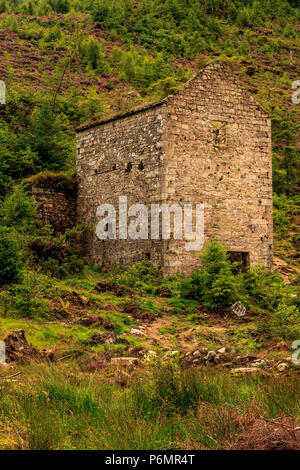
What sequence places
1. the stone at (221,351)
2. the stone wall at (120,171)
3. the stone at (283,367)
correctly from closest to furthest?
1. the stone at (283,367)
2. the stone at (221,351)
3. the stone wall at (120,171)

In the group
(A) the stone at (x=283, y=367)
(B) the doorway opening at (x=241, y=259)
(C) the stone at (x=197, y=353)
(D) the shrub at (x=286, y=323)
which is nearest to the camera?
(A) the stone at (x=283, y=367)

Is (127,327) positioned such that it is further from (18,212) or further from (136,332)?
(18,212)

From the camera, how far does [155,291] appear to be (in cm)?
1595

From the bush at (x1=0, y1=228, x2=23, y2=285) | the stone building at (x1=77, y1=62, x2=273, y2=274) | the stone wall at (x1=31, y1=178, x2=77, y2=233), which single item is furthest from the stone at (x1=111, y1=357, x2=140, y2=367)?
the stone wall at (x1=31, y1=178, x2=77, y2=233)

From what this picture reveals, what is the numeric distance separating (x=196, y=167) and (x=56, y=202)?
4661mm

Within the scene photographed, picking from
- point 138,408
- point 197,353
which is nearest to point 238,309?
point 197,353

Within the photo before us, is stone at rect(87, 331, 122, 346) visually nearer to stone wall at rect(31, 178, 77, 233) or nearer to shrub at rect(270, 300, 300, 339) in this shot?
shrub at rect(270, 300, 300, 339)

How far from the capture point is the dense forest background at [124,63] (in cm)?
2172

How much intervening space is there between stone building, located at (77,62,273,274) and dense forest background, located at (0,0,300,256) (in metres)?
1.34

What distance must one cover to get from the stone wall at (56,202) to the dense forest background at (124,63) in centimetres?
88

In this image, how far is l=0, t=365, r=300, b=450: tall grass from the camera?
620 cm

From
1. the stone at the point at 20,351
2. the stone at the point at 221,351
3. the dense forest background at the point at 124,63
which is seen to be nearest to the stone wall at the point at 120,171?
the dense forest background at the point at 124,63

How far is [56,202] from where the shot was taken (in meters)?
19.6

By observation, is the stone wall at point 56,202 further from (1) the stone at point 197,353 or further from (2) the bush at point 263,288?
(1) the stone at point 197,353
